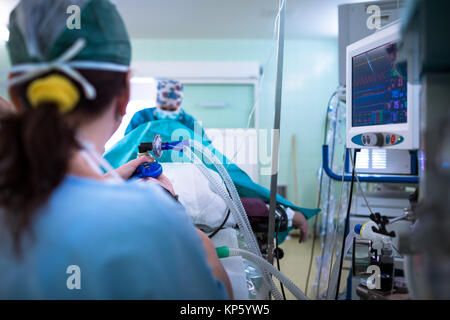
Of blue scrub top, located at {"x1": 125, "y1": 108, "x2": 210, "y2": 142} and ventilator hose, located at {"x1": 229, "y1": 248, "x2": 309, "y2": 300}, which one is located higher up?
blue scrub top, located at {"x1": 125, "y1": 108, "x2": 210, "y2": 142}

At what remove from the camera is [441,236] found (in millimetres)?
391

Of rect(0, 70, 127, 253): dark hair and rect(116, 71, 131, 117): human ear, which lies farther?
rect(116, 71, 131, 117): human ear

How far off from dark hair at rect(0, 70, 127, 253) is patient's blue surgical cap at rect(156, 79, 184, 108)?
0.80 meters

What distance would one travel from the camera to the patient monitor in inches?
31.9

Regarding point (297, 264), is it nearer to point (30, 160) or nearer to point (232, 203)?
point (232, 203)

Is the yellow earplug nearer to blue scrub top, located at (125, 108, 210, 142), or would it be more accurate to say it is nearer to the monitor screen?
the monitor screen

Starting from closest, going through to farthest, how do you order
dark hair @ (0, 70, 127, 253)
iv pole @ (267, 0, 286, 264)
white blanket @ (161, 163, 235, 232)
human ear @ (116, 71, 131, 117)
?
dark hair @ (0, 70, 127, 253) < human ear @ (116, 71, 131, 117) < iv pole @ (267, 0, 286, 264) < white blanket @ (161, 163, 235, 232)

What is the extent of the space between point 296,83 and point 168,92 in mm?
1810

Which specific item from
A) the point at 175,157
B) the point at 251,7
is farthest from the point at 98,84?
the point at 251,7

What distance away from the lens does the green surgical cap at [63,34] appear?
19.4 inches

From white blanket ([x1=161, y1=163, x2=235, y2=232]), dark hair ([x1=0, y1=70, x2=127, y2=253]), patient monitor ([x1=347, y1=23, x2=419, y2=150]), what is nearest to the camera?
dark hair ([x1=0, y1=70, x2=127, y2=253])

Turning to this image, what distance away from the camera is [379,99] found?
36.4 inches

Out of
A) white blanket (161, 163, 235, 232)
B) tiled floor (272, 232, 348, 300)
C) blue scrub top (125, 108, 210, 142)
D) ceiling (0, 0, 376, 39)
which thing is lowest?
tiled floor (272, 232, 348, 300)

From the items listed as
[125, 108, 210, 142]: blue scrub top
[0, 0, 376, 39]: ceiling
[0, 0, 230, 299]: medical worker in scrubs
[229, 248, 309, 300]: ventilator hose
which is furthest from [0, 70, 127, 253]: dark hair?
[125, 108, 210, 142]: blue scrub top
